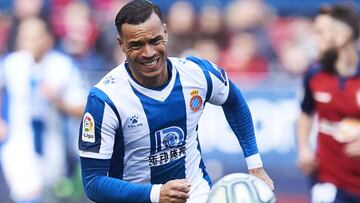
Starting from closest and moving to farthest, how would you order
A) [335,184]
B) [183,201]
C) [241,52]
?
[183,201], [335,184], [241,52]

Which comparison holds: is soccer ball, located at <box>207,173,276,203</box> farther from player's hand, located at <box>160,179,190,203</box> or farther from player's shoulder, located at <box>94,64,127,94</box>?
player's shoulder, located at <box>94,64,127,94</box>

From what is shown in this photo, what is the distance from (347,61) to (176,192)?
345 cm

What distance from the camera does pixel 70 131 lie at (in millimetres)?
12203

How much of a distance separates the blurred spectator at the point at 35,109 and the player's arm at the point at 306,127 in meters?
3.59

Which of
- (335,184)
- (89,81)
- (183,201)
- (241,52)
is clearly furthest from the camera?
(241,52)

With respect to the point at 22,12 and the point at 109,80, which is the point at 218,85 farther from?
the point at 22,12

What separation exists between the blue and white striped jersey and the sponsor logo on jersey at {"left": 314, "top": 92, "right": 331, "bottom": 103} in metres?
2.28

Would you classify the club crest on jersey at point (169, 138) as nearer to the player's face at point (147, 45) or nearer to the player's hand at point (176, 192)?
the player's face at point (147, 45)

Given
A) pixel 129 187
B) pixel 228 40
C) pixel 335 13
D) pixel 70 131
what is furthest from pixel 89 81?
pixel 129 187

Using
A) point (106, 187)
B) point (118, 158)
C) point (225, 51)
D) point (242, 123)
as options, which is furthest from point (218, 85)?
point (225, 51)

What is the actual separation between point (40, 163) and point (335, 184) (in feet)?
14.5

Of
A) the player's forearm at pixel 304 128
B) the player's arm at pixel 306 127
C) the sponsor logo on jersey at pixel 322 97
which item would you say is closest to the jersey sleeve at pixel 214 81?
the sponsor logo on jersey at pixel 322 97

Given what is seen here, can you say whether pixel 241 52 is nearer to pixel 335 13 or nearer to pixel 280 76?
pixel 280 76

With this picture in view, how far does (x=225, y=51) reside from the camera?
42.5ft
